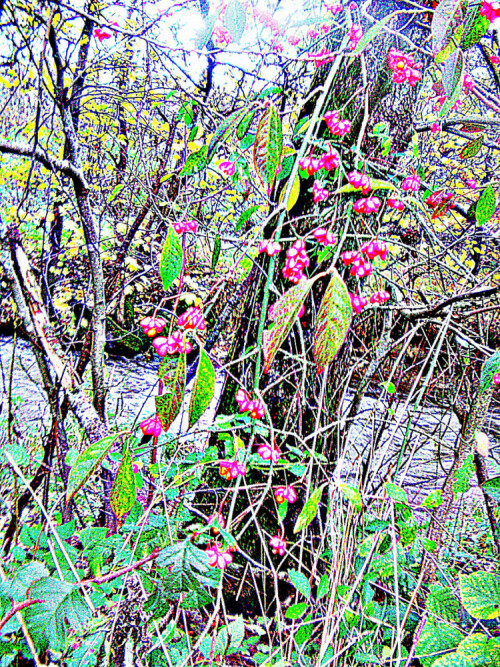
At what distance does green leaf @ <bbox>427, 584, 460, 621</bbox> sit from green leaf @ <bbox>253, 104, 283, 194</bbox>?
3.27ft

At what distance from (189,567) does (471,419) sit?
88 centimetres

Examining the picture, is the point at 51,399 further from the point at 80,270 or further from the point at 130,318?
the point at 130,318

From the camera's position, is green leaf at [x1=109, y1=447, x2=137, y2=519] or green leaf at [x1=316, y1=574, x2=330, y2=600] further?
green leaf at [x1=316, y1=574, x2=330, y2=600]

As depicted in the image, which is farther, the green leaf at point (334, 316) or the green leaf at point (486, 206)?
the green leaf at point (486, 206)

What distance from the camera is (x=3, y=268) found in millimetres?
992

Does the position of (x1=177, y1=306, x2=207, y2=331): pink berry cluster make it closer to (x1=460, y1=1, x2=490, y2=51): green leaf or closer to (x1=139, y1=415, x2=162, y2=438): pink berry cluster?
(x1=139, y1=415, x2=162, y2=438): pink berry cluster

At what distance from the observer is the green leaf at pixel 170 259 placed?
600 mm

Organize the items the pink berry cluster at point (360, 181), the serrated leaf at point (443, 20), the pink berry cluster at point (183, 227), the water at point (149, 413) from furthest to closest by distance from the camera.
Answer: the water at point (149, 413) < the pink berry cluster at point (183, 227) < the pink berry cluster at point (360, 181) < the serrated leaf at point (443, 20)

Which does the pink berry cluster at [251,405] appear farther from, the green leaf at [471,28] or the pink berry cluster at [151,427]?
the green leaf at [471,28]

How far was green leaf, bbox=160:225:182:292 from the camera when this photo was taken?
1.97 feet

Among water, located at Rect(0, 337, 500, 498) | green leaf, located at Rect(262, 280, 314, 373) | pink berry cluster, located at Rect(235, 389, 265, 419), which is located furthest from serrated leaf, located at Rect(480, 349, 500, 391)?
water, located at Rect(0, 337, 500, 498)

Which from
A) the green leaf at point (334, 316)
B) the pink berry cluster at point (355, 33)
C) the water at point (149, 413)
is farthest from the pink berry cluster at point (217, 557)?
the water at point (149, 413)

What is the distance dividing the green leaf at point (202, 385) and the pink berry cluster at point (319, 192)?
66 cm

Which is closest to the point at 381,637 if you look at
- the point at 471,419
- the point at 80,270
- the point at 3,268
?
the point at 471,419
